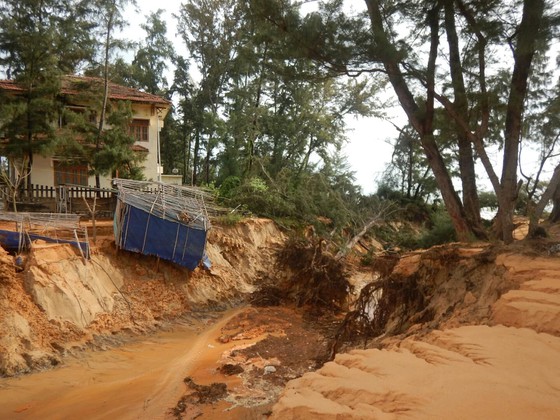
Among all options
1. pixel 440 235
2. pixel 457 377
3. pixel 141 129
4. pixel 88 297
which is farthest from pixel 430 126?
pixel 141 129

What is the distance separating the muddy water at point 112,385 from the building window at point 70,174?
44.0 ft

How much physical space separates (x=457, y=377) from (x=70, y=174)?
21.3 metres

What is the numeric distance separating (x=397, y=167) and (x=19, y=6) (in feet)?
75.2

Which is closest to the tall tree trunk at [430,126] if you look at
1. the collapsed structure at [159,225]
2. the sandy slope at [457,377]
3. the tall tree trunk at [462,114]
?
the tall tree trunk at [462,114]

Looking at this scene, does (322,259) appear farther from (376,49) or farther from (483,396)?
(483,396)

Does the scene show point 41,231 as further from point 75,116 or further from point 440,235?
point 440,235

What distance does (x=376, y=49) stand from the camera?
770 cm

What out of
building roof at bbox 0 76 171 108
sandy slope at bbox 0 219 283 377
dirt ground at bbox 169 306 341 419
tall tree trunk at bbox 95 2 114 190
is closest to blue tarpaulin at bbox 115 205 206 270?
sandy slope at bbox 0 219 283 377

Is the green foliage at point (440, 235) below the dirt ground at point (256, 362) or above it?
above

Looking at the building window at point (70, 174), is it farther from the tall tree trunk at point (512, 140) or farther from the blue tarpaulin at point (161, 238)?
the tall tree trunk at point (512, 140)

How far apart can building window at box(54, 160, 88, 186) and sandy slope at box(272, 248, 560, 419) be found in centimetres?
1955

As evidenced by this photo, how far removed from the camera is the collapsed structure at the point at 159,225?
1151 cm

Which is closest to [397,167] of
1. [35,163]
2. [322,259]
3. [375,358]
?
[322,259]

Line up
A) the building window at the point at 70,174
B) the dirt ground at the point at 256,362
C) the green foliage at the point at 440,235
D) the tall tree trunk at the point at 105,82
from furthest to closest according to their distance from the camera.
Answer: the building window at the point at 70,174 < the green foliage at the point at 440,235 < the tall tree trunk at the point at 105,82 < the dirt ground at the point at 256,362
